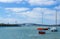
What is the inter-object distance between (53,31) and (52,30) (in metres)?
1.19

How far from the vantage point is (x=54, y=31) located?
61.5m

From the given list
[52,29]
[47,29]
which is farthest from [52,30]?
[47,29]

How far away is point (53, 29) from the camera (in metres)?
62.2

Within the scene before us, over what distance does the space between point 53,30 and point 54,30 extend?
1.53 ft

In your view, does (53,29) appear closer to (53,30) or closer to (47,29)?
(53,30)

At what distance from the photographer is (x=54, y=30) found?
6138 centimetres

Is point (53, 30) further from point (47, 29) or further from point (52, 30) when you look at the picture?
point (47, 29)

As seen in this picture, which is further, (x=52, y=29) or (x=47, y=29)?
(x=47, y=29)

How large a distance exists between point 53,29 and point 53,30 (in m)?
0.51

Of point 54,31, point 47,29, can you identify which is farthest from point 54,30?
point 47,29

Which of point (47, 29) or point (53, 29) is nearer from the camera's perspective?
point (53, 29)

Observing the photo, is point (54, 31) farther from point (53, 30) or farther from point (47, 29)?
point (47, 29)

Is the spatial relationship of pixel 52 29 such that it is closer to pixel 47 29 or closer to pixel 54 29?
pixel 54 29

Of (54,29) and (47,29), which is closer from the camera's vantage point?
(54,29)
